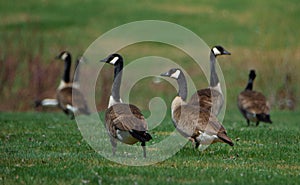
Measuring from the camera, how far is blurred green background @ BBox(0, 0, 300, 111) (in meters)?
24.7

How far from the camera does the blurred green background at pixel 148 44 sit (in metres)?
24.7

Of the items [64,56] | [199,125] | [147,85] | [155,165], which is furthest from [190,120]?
[147,85]

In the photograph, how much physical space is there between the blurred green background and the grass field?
5 cm

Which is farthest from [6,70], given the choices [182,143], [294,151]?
[294,151]

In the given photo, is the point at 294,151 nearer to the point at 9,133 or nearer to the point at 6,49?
the point at 9,133

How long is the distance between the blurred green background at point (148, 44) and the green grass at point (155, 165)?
10.4 m

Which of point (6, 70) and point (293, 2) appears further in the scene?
point (293, 2)

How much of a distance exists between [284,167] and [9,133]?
645 cm

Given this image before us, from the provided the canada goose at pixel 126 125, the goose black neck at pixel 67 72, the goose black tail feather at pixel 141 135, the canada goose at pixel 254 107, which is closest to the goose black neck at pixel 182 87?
the canada goose at pixel 126 125

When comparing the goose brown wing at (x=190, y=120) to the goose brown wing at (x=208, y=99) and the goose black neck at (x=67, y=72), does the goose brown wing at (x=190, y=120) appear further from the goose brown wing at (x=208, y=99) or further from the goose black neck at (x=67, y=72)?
the goose black neck at (x=67, y=72)

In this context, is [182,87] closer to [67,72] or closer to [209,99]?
[209,99]

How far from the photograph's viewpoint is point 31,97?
80.8 feet

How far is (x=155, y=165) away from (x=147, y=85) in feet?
63.6

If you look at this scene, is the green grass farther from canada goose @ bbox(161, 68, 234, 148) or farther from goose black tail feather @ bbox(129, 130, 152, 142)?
goose black tail feather @ bbox(129, 130, 152, 142)
